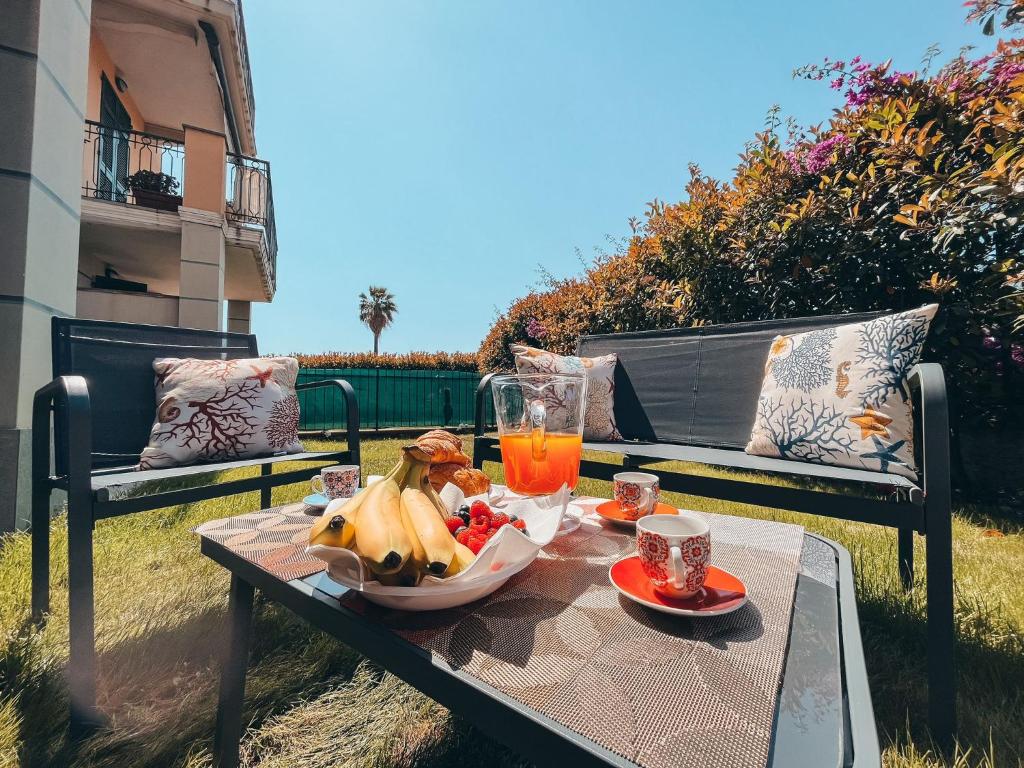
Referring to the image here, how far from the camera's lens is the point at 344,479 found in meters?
1.18

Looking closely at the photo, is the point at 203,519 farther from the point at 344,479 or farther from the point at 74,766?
the point at 344,479

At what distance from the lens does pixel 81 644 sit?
109cm

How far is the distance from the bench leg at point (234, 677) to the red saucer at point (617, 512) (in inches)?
29.7

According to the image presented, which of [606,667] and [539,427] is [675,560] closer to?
[606,667]

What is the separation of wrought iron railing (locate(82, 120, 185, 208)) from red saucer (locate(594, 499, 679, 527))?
6543 millimetres

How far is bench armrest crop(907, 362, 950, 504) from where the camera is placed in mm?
1140

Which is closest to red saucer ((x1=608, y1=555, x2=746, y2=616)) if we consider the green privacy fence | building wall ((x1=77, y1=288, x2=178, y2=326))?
building wall ((x1=77, y1=288, x2=178, y2=326))

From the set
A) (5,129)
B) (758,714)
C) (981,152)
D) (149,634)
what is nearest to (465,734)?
(758,714)

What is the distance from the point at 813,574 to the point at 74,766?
1583mm

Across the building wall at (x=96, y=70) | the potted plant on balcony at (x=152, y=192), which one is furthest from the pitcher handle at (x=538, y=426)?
the building wall at (x=96, y=70)

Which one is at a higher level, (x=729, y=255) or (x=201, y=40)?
(x=201, y=40)

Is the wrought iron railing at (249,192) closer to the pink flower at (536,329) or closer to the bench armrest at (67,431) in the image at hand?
the pink flower at (536,329)

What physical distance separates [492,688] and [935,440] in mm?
1305

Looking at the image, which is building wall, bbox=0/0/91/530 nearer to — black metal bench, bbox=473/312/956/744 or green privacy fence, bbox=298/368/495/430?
black metal bench, bbox=473/312/956/744
